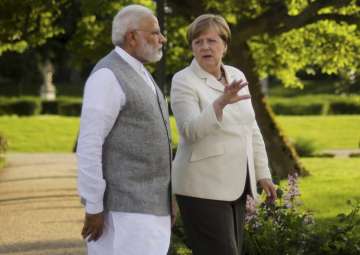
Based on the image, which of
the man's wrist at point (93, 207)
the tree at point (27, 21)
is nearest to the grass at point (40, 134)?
the tree at point (27, 21)

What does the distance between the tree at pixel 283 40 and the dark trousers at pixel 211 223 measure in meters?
9.42

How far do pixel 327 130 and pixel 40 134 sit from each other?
10.7 meters

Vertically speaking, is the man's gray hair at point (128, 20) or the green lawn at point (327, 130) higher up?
the man's gray hair at point (128, 20)

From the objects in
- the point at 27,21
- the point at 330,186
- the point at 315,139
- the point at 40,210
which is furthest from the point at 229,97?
the point at 315,139

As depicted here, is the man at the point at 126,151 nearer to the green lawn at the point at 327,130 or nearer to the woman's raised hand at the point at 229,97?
the woman's raised hand at the point at 229,97

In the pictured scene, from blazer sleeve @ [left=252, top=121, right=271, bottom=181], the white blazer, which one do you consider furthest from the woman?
blazer sleeve @ [left=252, top=121, right=271, bottom=181]

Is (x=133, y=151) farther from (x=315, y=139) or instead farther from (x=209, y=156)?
(x=315, y=139)

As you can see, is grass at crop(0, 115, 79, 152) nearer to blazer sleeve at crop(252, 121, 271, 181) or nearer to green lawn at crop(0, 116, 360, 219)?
green lawn at crop(0, 116, 360, 219)

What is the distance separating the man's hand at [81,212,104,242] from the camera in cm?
414

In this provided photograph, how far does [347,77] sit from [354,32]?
2.66 meters

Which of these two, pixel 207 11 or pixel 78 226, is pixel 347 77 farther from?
pixel 78 226

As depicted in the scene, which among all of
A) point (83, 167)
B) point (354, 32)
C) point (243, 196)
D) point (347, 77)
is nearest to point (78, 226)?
point (243, 196)

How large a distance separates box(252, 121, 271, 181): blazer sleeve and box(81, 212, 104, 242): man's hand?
3.86 ft

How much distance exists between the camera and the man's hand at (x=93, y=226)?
4.14m
